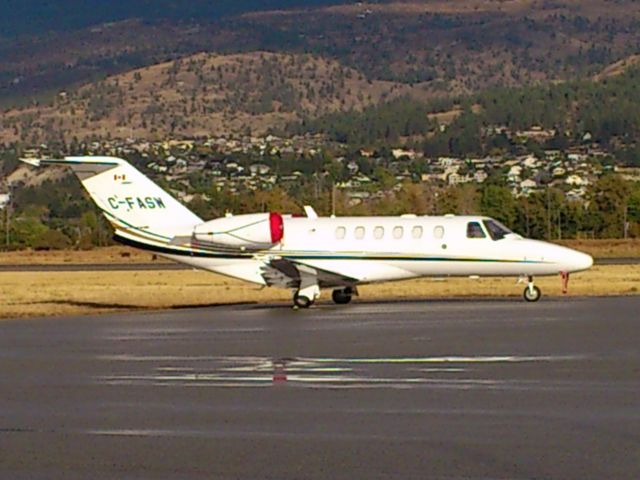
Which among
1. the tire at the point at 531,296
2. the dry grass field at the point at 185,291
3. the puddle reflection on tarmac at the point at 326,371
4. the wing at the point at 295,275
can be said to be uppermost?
the wing at the point at 295,275

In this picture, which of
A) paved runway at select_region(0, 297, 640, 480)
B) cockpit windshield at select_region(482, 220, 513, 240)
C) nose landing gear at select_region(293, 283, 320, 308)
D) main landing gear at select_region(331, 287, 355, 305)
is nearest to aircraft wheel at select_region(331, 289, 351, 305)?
main landing gear at select_region(331, 287, 355, 305)

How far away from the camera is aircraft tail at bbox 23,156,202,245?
1401 inches

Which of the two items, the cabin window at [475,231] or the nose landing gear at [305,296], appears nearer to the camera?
the nose landing gear at [305,296]

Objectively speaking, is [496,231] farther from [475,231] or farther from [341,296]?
[341,296]

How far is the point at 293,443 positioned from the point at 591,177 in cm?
16287

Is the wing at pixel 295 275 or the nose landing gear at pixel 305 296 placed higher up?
the wing at pixel 295 275

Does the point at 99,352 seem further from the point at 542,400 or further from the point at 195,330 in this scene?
the point at 542,400

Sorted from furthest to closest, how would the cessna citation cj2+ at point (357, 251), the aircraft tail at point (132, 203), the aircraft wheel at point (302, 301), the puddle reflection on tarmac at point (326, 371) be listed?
A: the aircraft tail at point (132, 203) < the cessna citation cj2+ at point (357, 251) < the aircraft wheel at point (302, 301) < the puddle reflection on tarmac at point (326, 371)

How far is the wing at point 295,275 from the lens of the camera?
33594mm

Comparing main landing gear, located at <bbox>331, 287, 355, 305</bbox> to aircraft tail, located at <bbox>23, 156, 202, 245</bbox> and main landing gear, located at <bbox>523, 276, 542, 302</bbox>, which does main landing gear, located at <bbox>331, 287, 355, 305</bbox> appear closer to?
aircraft tail, located at <bbox>23, 156, 202, 245</bbox>

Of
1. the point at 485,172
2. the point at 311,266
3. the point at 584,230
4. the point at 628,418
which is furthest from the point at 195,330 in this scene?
the point at 485,172

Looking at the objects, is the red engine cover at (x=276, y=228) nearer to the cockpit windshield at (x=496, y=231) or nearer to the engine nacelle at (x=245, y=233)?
the engine nacelle at (x=245, y=233)

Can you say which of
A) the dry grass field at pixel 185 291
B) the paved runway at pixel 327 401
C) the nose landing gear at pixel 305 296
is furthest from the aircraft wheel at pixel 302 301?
the paved runway at pixel 327 401

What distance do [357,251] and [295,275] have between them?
1555 mm
